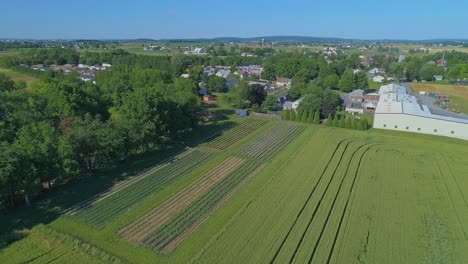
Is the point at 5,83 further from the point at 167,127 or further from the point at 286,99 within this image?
the point at 286,99

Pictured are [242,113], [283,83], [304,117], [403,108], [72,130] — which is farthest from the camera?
[283,83]

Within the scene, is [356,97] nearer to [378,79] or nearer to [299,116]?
[299,116]

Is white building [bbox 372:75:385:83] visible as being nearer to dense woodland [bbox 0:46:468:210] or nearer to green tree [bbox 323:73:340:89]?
green tree [bbox 323:73:340:89]

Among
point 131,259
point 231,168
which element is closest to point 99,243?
point 131,259

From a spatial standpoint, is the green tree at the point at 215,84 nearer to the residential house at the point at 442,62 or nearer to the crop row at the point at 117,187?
the crop row at the point at 117,187

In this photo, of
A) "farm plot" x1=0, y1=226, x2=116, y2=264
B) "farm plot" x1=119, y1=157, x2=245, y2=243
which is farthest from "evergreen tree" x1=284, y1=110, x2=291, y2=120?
"farm plot" x1=0, y1=226, x2=116, y2=264

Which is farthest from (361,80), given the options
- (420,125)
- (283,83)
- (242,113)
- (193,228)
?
(193,228)

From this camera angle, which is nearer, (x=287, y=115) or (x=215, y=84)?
(x=287, y=115)
